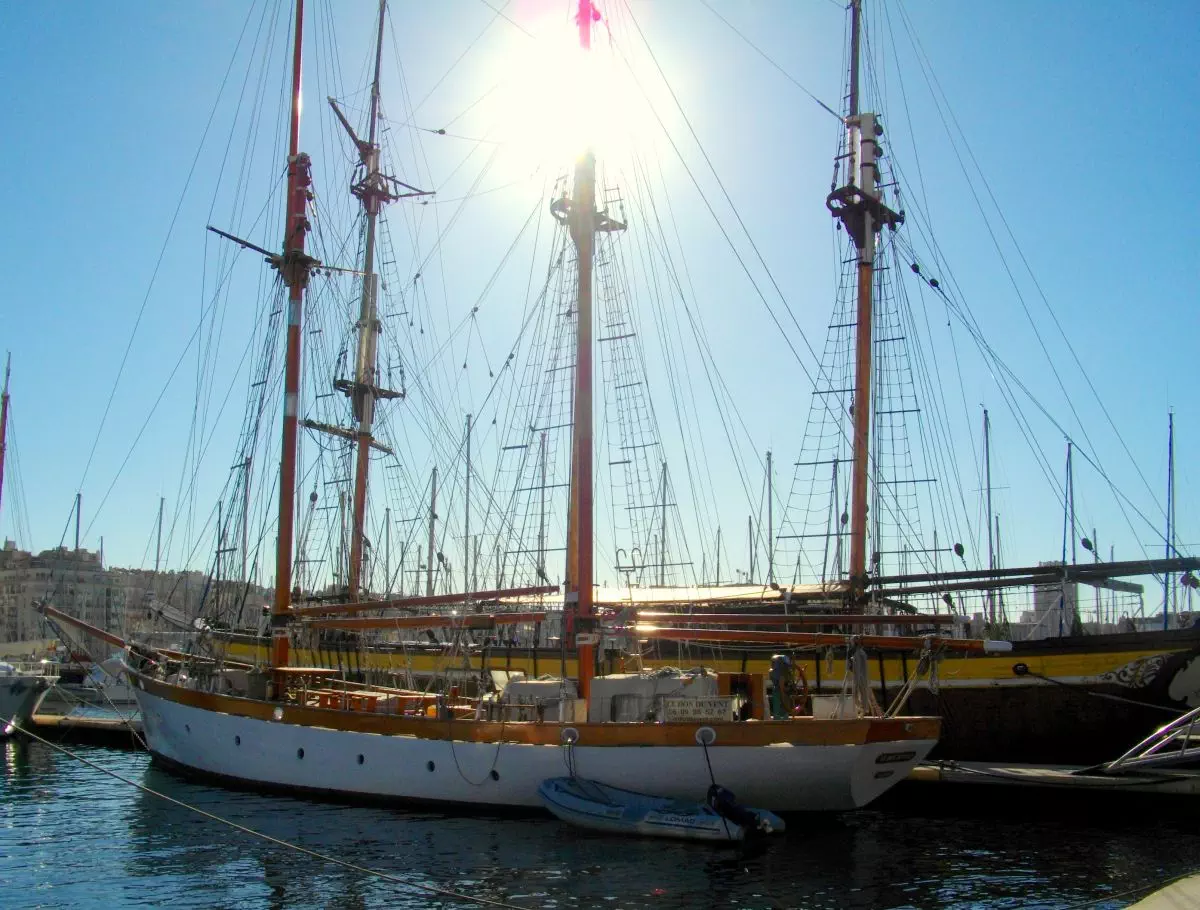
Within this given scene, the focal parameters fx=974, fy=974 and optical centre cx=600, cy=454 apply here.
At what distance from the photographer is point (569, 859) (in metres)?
17.6

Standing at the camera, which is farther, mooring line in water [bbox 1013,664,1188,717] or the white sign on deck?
mooring line in water [bbox 1013,664,1188,717]

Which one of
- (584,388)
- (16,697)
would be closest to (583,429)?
(584,388)

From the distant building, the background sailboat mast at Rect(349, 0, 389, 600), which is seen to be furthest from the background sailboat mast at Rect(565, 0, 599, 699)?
the distant building

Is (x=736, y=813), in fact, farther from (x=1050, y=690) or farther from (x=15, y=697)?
(x=15, y=697)

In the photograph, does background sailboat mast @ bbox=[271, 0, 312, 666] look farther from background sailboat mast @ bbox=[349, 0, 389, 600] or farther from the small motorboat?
the small motorboat

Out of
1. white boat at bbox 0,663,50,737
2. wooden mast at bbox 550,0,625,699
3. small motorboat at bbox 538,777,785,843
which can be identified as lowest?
white boat at bbox 0,663,50,737

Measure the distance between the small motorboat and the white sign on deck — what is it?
1.46 meters

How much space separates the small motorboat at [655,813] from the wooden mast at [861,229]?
13.2m

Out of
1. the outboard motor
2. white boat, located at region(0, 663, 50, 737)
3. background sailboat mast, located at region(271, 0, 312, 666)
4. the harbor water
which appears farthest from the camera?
white boat, located at region(0, 663, 50, 737)

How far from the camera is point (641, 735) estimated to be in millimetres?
20297

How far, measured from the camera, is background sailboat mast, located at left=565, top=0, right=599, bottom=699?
2372cm

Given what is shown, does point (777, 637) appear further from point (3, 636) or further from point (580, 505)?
point (3, 636)

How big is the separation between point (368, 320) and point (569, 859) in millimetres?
32397

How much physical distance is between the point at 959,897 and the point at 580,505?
12.2 meters
